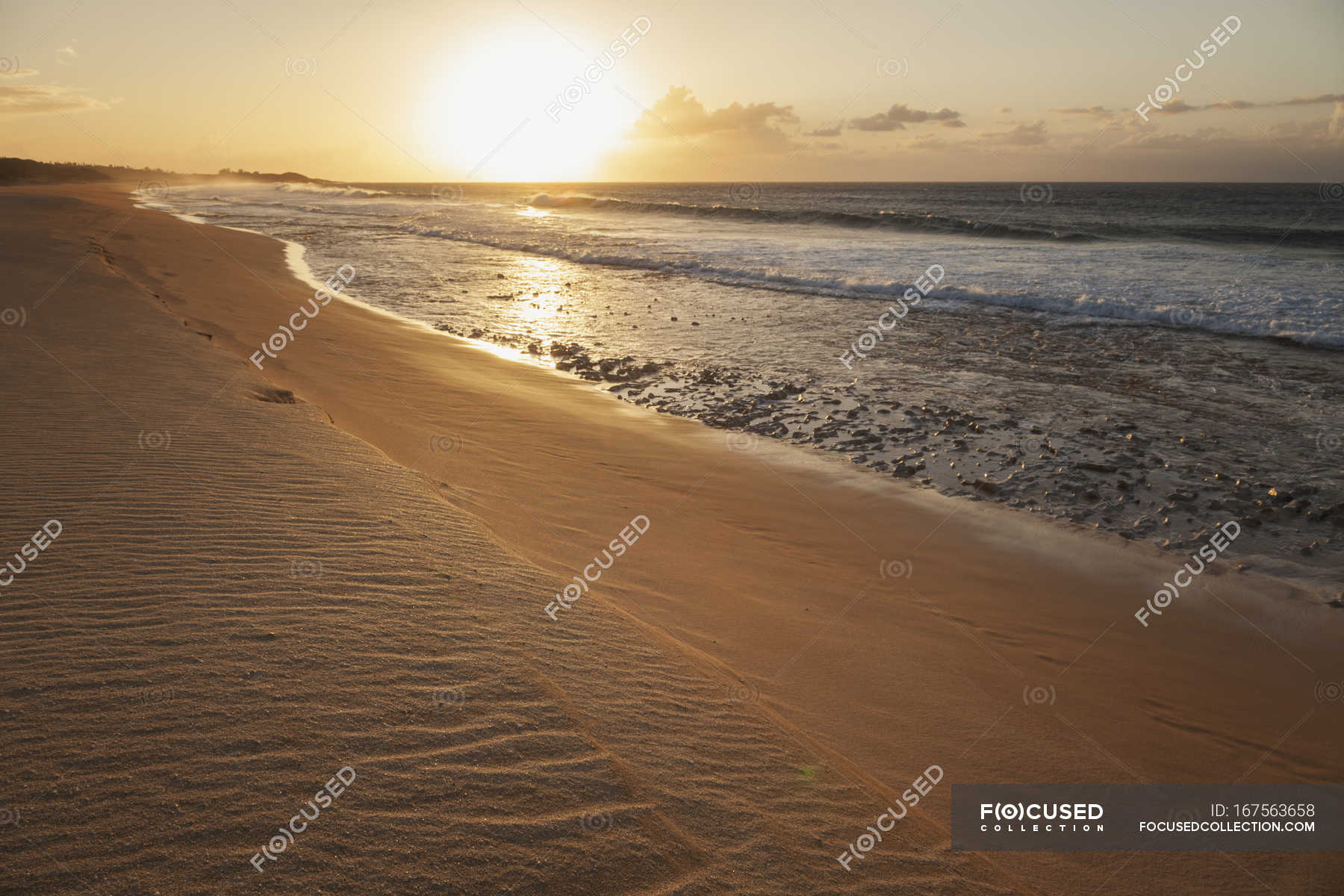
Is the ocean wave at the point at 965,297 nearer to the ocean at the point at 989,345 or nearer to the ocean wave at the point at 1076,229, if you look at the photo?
the ocean at the point at 989,345

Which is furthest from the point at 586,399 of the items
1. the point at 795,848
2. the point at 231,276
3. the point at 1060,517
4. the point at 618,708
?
the point at 231,276

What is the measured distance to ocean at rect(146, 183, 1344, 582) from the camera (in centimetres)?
765

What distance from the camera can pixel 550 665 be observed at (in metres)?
3.78

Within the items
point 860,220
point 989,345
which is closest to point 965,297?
point 989,345

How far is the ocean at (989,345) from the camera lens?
7.65 m

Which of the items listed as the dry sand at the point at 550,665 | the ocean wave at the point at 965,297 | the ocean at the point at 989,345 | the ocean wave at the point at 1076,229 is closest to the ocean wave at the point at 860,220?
the ocean wave at the point at 1076,229

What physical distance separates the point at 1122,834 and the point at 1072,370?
1036 cm

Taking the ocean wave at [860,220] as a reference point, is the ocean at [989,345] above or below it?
below

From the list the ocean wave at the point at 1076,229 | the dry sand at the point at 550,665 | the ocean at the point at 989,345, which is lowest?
the dry sand at the point at 550,665

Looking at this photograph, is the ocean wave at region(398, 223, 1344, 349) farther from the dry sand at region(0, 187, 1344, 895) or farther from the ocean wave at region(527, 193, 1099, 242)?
the ocean wave at region(527, 193, 1099, 242)

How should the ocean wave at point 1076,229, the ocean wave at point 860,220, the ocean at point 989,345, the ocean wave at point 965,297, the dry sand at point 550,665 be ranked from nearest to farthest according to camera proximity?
the dry sand at point 550,665
the ocean at point 989,345
the ocean wave at point 965,297
the ocean wave at point 1076,229
the ocean wave at point 860,220

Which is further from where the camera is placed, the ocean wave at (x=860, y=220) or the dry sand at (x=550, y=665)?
the ocean wave at (x=860, y=220)

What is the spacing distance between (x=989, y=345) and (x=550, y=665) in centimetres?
1289

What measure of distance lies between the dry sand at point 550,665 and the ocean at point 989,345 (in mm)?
1168
